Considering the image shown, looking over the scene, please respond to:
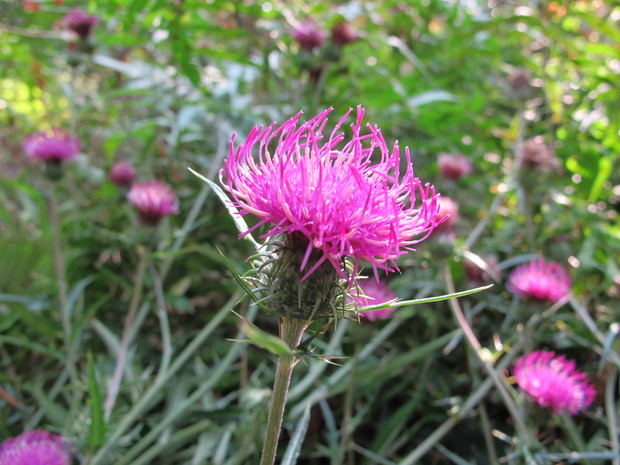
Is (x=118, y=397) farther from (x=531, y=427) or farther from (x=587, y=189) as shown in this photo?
(x=587, y=189)

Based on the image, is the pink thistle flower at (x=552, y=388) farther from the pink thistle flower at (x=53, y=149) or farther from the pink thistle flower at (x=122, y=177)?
the pink thistle flower at (x=53, y=149)

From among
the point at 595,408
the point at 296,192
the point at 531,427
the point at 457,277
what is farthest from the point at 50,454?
the point at 595,408

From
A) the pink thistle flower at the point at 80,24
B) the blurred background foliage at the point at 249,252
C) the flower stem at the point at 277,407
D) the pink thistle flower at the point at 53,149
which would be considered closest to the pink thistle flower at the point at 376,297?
the blurred background foliage at the point at 249,252

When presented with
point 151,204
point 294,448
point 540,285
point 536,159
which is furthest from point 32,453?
point 536,159

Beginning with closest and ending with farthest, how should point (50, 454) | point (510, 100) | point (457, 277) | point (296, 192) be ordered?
1. point (296, 192)
2. point (50, 454)
3. point (457, 277)
4. point (510, 100)

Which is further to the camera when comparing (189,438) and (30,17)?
(30,17)

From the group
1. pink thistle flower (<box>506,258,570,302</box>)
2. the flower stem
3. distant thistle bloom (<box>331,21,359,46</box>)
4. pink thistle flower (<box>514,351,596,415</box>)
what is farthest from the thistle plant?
distant thistle bloom (<box>331,21,359,46</box>)

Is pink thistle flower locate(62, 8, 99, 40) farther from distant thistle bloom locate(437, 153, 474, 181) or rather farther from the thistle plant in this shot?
the thistle plant
